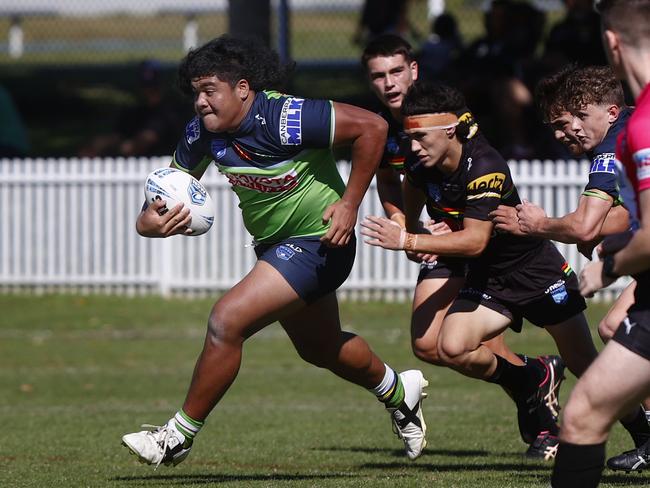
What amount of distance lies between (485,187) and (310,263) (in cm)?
100

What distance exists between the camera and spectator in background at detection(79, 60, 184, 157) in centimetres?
1792

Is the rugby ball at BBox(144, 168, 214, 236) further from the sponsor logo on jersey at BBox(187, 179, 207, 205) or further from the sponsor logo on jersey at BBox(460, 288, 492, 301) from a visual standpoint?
the sponsor logo on jersey at BBox(460, 288, 492, 301)

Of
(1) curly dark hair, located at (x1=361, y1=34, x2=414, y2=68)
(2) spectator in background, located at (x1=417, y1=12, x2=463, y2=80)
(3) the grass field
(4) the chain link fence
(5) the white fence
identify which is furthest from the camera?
(4) the chain link fence

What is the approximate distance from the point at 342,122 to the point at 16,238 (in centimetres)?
1096

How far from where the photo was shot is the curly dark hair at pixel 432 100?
6.58 metres

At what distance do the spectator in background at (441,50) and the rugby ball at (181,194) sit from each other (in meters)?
10.8

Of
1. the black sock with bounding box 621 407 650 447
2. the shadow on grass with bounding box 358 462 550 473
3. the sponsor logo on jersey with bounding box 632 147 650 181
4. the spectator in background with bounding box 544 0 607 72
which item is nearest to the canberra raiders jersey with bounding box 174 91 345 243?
the shadow on grass with bounding box 358 462 550 473

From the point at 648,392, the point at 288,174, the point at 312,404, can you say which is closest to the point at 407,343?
the point at 312,404

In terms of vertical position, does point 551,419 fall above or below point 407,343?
above

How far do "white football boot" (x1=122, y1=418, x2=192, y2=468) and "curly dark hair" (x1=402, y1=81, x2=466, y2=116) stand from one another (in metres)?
2.08

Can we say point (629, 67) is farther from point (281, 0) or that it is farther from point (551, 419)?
point (281, 0)

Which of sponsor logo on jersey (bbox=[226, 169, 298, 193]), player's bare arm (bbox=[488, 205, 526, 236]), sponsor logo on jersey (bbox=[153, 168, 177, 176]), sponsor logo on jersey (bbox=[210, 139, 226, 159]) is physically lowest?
player's bare arm (bbox=[488, 205, 526, 236])

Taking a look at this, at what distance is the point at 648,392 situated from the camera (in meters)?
4.59

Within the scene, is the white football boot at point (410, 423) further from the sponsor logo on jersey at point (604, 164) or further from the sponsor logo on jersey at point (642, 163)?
the sponsor logo on jersey at point (642, 163)
